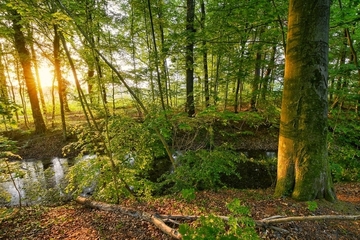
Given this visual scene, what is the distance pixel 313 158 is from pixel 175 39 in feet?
13.4

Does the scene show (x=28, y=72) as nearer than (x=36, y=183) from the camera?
No

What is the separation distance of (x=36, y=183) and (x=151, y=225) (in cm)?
511

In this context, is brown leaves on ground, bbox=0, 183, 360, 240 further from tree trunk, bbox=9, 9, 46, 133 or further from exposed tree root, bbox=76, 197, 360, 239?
tree trunk, bbox=9, 9, 46, 133

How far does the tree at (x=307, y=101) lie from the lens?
2586 millimetres

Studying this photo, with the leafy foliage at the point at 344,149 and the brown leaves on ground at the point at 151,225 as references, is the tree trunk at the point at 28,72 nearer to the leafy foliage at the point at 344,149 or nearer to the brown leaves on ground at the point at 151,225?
the brown leaves on ground at the point at 151,225

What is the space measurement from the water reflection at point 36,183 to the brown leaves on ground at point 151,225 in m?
0.92

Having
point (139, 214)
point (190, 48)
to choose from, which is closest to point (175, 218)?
point (139, 214)

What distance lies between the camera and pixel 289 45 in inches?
111

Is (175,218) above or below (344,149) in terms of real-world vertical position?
above

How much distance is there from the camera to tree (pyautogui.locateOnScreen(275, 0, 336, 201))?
2.59m

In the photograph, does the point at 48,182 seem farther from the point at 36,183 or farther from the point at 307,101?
the point at 307,101

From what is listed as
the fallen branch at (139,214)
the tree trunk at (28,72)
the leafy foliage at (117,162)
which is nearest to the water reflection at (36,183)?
the leafy foliage at (117,162)

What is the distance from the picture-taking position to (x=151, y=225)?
7.89 ft

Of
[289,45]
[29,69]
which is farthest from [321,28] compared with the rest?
[29,69]
